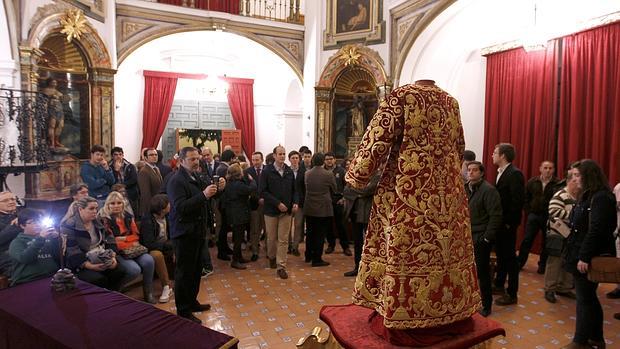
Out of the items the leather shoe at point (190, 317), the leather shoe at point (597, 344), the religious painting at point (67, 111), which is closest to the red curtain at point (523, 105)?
the leather shoe at point (597, 344)

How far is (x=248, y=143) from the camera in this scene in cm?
1341

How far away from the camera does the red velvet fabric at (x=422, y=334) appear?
7.52 feet

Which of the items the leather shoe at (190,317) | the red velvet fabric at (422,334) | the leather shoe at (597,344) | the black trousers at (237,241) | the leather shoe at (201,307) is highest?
the red velvet fabric at (422,334)

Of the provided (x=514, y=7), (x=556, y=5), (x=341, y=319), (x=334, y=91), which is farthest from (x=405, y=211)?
(x=334, y=91)

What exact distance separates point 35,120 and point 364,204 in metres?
5.05

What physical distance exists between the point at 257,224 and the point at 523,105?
184 inches

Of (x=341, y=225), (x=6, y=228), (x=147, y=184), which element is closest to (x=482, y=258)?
(x=341, y=225)

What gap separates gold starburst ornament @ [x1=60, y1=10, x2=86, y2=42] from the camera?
7.81m

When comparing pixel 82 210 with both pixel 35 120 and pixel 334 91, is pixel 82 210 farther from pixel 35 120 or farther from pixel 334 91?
pixel 334 91

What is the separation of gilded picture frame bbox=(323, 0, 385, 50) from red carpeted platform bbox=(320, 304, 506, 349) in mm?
7866

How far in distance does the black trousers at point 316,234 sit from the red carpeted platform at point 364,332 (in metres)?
3.20

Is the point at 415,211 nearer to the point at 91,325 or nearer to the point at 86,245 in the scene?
the point at 91,325

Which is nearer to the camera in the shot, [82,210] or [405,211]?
[405,211]

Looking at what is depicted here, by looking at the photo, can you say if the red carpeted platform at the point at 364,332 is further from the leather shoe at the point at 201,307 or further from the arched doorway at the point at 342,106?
the arched doorway at the point at 342,106
